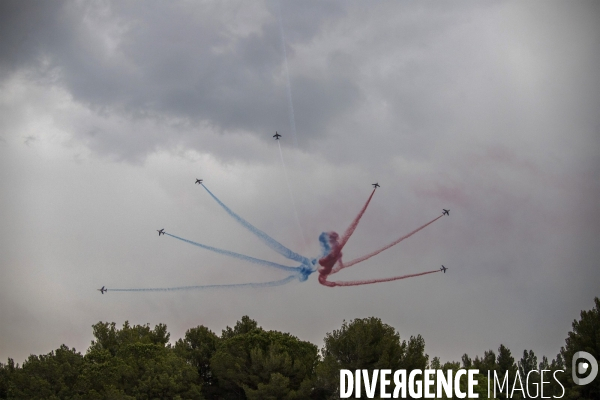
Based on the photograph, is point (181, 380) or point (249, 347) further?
point (249, 347)

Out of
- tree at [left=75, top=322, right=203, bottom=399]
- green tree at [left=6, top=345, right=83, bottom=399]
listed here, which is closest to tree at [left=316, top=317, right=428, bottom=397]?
tree at [left=75, top=322, right=203, bottom=399]

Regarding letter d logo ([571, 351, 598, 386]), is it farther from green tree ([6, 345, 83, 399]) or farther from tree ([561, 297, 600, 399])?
green tree ([6, 345, 83, 399])

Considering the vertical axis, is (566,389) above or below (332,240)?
below

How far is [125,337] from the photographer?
363 feet

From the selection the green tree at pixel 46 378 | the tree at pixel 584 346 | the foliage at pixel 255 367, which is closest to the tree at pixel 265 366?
the foliage at pixel 255 367

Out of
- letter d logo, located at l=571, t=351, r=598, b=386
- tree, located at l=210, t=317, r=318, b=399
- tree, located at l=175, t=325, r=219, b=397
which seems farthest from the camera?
tree, located at l=175, t=325, r=219, b=397

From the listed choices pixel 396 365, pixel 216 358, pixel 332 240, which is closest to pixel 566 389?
pixel 396 365

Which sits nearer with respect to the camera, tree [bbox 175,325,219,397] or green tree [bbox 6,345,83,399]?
green tree [bbox 6,345,83,399]

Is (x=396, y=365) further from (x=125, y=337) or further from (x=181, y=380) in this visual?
(x=125, y=337)

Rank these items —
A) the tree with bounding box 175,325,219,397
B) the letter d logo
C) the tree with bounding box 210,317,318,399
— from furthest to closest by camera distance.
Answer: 1. the tree with bounding box 175,325,219,397
2. the tree with bounding box 210,317,318,399
3. the letter d logo

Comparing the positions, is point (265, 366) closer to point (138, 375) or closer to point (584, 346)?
point (138, 375)

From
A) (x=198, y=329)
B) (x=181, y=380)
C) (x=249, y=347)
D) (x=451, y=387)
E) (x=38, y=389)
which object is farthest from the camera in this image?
(x=198, y=329)

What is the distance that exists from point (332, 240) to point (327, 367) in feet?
60.5

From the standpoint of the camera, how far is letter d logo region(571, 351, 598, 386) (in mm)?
82375
